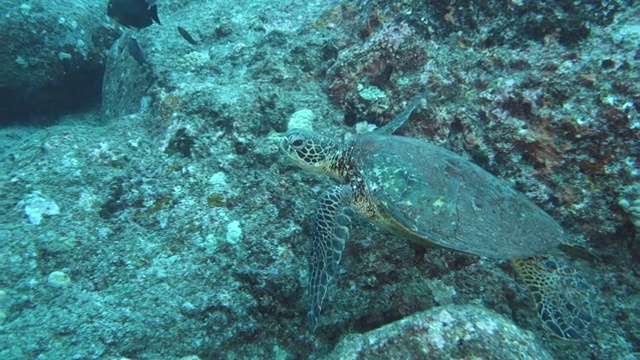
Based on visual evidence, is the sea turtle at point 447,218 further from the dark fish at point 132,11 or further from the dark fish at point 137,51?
the dark fish at point 132,11

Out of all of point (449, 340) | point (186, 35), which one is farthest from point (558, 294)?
point (186, 35)

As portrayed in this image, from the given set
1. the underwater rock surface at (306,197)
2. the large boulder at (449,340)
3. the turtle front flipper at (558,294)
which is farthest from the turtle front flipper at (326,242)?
the turtle front flipper at (558,294)

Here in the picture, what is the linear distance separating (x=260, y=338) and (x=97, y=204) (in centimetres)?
156

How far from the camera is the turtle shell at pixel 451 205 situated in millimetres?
2074

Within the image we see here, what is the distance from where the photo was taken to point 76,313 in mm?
1963

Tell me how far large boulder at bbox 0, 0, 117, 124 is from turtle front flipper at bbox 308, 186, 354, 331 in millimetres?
5263

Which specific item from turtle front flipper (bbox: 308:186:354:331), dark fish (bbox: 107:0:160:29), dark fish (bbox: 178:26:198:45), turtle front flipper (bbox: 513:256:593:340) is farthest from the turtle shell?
dark fish (bbox: 107:0:160:29)

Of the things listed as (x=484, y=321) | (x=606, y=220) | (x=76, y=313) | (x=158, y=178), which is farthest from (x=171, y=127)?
(x=606, y=220)

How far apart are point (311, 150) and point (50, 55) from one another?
196 inches

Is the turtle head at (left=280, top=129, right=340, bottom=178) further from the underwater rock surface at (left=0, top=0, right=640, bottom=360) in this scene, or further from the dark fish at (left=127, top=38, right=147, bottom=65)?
the dark fish at (left=127, top=38, right=147, bottom=65)

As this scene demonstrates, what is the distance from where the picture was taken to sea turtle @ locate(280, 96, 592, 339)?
2018 mm

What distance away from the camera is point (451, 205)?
2.20 meters

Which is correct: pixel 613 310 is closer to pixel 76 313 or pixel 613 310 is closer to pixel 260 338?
pixel 260 338

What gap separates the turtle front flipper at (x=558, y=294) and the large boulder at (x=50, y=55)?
6.50m
